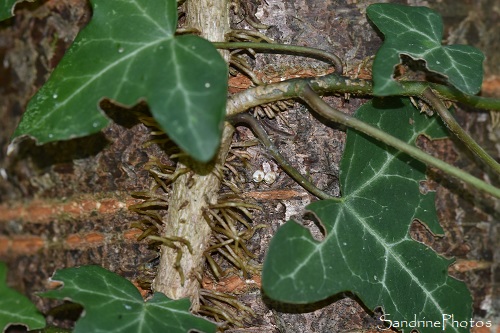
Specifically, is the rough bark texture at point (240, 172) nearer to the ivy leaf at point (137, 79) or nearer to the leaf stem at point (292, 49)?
the leaf stem at point (292, 49)

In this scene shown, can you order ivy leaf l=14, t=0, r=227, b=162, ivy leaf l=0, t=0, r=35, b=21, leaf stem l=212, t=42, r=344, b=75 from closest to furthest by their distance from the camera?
ivy leaf l=14, t=0, r=227, b=162
leaf stem l=212, t=42, r=344, b=75
ivy leaf l=0, t=0, r=35, b=21

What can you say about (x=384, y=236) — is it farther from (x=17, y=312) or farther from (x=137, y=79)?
(x=17, y=312)

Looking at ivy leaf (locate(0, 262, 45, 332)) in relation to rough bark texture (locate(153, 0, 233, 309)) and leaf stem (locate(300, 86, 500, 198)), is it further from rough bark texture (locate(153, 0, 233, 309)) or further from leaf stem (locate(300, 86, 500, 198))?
leaf stem (locate(300, 86, 500, 198))

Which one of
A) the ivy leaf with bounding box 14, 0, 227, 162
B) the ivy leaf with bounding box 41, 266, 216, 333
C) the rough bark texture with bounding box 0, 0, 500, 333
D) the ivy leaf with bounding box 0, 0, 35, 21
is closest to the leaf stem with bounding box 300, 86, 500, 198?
the rough bark texture with bounding box 0, 0, 500, 333

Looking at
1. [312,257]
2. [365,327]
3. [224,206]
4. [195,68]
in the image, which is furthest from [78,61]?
[365,327]

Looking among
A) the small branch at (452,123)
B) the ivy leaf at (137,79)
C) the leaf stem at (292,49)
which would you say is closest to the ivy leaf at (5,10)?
the ivy leaf at (137,79)

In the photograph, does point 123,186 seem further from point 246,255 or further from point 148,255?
point 246,255
